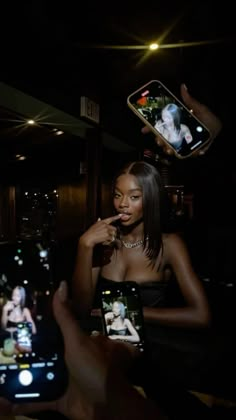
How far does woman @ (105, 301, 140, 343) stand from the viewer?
3.52 ft

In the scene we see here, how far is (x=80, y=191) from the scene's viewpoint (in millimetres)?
5984

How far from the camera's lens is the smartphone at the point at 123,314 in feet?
3.52

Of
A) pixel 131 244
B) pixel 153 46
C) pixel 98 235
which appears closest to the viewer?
pixel 98 235

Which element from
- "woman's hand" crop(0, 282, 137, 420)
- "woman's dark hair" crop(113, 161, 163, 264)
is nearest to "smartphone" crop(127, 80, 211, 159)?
"woman's dark hair" crop(113, 161, 163, 264)

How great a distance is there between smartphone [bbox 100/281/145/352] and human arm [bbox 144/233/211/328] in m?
0.30

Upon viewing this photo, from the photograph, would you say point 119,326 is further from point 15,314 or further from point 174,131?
point 174,131

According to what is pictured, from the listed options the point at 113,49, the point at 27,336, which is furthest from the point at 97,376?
the point at 113,49

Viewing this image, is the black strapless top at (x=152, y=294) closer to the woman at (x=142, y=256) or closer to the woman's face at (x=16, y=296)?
the woman at (x=142, y=256)

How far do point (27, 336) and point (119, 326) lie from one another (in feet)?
1.46

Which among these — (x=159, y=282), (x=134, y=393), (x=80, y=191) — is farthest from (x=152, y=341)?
(x=80, y=191)

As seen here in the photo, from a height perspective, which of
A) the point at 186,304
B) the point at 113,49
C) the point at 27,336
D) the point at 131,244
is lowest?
the point at 186,304

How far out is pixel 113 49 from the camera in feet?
6.86

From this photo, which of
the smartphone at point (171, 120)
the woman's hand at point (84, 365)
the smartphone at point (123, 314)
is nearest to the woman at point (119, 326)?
the smartphone at point (123, 314)

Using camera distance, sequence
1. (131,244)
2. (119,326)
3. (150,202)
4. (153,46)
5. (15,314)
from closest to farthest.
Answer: (15,314)
(119,326)
(150,202)
(131,244)
(153,46)
